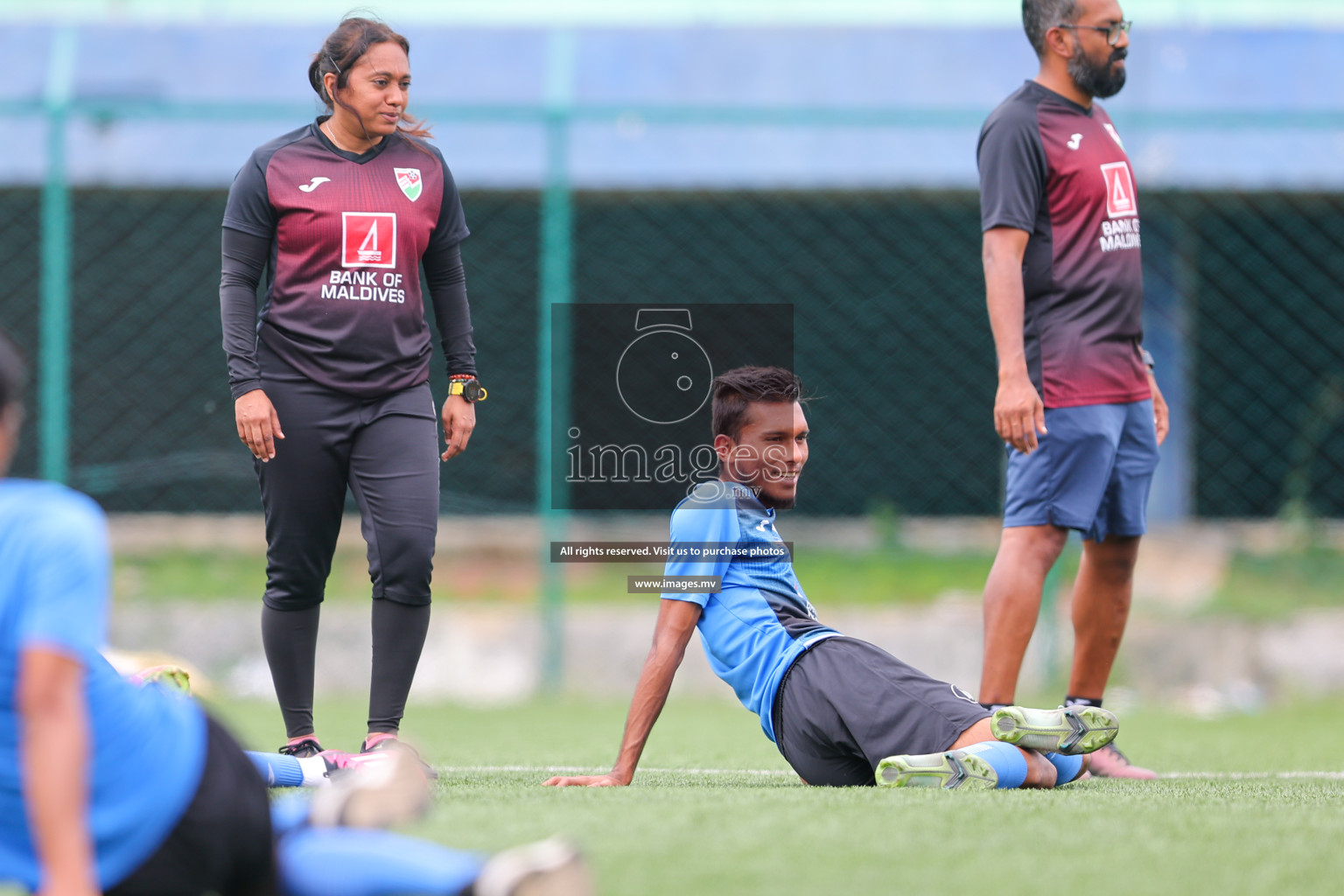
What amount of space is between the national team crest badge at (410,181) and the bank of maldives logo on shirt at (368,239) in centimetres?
8

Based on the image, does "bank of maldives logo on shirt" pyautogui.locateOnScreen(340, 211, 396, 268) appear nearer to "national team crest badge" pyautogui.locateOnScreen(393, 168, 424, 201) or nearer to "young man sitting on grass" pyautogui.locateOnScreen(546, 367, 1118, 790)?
"national team crest badge" pyautogui.locateOnScreen(393, 168, 424, 201)

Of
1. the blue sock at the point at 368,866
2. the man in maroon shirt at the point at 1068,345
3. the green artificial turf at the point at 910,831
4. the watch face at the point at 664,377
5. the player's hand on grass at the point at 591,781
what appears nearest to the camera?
the blue sock at the point at 368,866

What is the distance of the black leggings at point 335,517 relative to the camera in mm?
3500

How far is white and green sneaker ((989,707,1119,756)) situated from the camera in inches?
113

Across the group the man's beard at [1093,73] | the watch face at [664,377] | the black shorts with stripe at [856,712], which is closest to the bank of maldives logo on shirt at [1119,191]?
the man's beard at [1093,73]

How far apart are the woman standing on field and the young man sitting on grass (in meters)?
0.72

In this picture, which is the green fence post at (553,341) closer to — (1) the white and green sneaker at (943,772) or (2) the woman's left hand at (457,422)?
(2) the woman's left hand at (457,422)

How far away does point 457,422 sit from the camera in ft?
12.3

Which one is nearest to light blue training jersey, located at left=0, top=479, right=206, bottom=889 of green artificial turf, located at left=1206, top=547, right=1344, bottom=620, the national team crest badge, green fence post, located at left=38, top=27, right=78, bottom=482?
the national team crest badge

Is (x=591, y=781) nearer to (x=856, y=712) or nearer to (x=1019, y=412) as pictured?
(x=856, y=712)

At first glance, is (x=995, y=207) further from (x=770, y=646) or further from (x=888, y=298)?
(x=888, y=298)

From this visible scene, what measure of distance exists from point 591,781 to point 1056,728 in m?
0.98

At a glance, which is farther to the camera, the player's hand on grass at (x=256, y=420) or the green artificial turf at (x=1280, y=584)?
the green artificial turf at (x=1280, y=584)

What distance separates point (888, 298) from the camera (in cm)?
725
